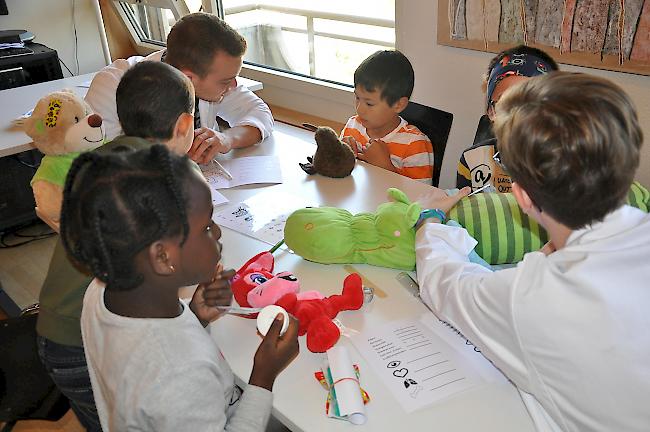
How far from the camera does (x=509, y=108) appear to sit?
0.91 meters

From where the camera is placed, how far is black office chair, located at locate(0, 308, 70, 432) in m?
1.21

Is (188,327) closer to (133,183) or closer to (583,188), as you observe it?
(133,183)

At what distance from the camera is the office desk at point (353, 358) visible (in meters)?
0.90

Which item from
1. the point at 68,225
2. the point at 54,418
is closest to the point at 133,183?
the point at 68,225

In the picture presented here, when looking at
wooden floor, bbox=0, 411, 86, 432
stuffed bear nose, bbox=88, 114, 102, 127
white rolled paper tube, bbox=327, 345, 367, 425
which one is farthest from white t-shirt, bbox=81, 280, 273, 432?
wooden floor, bbox=0, 411, 86, 432

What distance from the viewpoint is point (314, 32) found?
10.7 feet

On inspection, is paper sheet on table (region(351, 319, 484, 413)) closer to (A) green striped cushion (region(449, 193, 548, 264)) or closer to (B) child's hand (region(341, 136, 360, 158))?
(A) green striped cushion (region(449, 193, 548, 264))

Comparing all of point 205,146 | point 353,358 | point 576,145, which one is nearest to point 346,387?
point 353,358

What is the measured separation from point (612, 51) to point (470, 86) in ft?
1.85

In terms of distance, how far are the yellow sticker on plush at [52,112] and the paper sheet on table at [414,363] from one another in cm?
99

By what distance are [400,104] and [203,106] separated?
74 centimetres

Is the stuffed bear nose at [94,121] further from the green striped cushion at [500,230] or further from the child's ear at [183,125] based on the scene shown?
the green striped cushion at [500,230]

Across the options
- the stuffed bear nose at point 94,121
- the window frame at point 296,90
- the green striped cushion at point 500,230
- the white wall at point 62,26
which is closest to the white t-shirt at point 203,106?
the stuffed bear nose at point 94,121

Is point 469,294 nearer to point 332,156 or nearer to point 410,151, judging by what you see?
point 332,156
